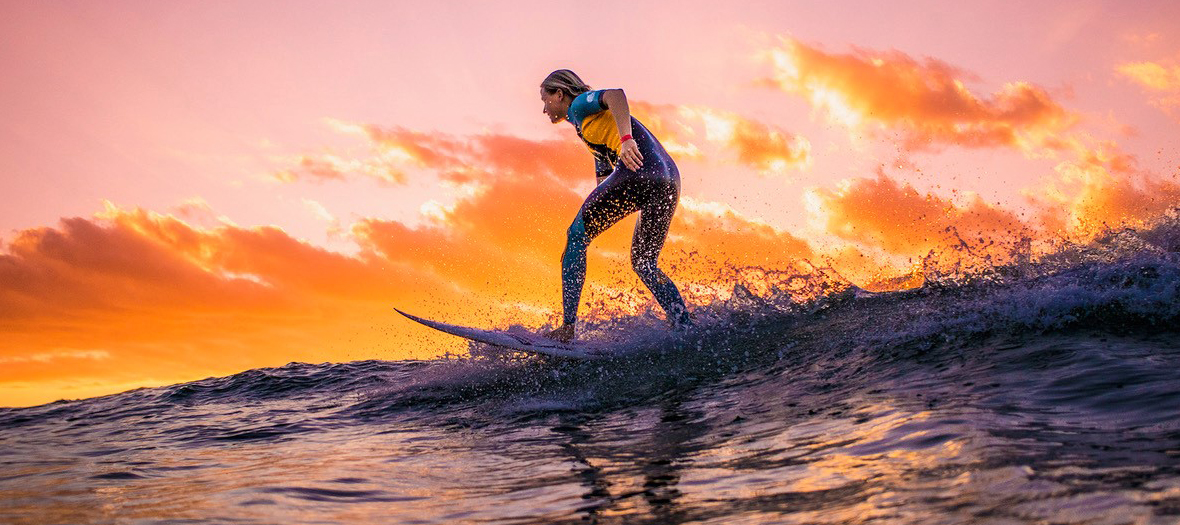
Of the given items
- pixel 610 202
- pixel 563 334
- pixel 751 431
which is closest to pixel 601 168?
pixel 610 202

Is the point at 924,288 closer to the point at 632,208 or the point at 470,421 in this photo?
the point at 632,208

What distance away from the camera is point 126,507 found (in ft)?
10.5

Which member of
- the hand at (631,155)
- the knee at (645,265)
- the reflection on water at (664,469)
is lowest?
the reflection on water at (664,469)

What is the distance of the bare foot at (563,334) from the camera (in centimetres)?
623

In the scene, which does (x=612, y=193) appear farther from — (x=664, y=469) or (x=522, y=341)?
(x=664, y=469)

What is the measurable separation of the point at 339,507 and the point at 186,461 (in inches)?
92.4

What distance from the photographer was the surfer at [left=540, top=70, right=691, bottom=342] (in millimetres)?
5965

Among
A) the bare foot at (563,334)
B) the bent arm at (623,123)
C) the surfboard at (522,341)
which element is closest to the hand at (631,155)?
the bent arm at (623,123)

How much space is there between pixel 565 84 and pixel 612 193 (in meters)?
1.01

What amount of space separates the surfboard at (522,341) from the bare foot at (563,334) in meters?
0.04

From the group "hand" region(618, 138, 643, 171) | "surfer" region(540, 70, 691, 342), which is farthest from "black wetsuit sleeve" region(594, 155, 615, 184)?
"hand" region(618, 138, 643, 171)

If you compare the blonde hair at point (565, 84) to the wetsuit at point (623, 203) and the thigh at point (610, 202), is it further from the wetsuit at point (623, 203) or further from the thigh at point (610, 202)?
the thigh at point (610, 202)

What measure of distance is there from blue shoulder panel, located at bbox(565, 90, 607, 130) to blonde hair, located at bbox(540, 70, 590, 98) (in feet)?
0.50

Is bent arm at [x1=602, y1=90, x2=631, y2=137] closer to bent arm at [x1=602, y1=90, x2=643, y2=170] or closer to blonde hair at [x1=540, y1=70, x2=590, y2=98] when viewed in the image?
bent arm at [x1=602, y1=90, x2=643, y2=170]
